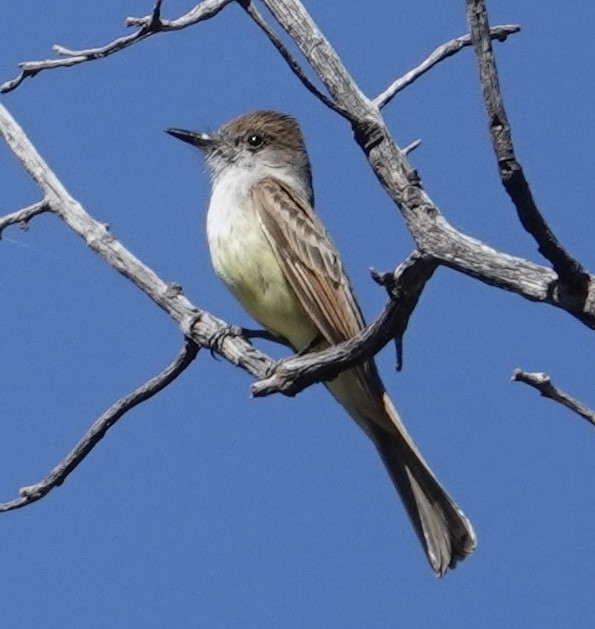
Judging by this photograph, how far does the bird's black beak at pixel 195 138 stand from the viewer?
869cm

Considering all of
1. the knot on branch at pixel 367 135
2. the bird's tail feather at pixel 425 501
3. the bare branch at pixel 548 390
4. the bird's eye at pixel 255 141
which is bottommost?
the bare branch at pixel 548 390

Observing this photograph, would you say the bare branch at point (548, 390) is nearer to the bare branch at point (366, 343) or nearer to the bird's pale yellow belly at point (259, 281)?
the bare branch at point (366, 343)

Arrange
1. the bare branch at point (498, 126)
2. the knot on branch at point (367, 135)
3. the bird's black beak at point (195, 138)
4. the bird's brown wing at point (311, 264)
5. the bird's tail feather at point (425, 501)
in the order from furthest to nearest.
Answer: the bird's black beak at point (195, 138) < the bird's brown wing at point (311, 264) < the bird's tail feather at point (425, 501) < the knot on branch at point (367, 135) < the bare branch at point (498, 126)

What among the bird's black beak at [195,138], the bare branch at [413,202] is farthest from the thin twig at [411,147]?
the bird's black beak at [195,138]

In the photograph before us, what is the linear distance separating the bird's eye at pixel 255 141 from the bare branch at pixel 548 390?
4.57 metres

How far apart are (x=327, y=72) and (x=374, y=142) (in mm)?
457

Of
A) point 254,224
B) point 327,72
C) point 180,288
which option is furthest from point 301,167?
point 327,72

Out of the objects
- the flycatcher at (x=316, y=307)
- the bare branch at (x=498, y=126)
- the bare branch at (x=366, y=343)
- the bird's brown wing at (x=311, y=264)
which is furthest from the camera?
the bird's brown wing at (x=311, y=264)

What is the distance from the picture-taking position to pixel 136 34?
19.2 ft

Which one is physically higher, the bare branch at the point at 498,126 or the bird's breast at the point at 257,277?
the bird's breast at the point at 257,277

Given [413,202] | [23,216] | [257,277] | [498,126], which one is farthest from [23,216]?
[498,126]

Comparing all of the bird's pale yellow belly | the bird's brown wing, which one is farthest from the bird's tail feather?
the bird's pale yellow belly

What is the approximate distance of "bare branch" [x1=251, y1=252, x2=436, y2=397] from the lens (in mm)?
4656

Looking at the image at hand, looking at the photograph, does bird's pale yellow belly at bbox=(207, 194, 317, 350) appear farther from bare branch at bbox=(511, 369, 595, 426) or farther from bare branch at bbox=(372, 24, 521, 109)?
bare branch at bbox=(511, 369, 595, 426)
